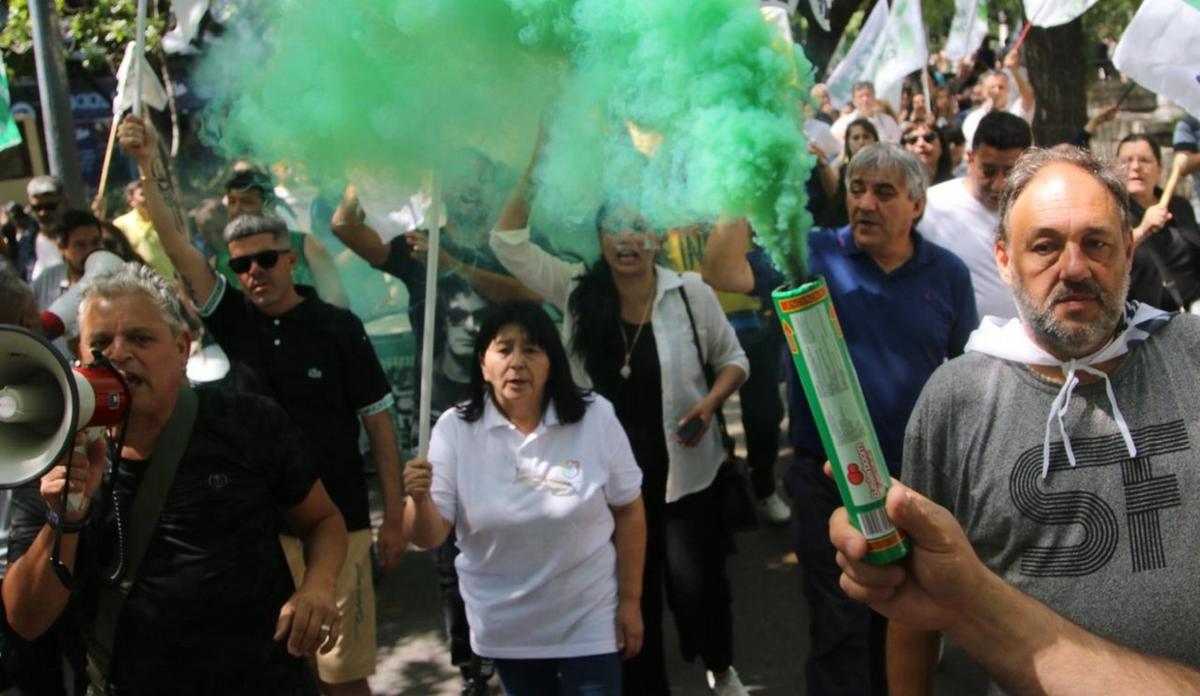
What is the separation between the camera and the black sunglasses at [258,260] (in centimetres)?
395

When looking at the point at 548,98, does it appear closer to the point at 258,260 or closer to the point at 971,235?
the point at 258,260

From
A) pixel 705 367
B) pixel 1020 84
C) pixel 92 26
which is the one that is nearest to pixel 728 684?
pixel 705 367

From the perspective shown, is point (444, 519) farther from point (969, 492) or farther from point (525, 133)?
point (969, 492)

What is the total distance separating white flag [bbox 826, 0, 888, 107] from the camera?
766 centimetres

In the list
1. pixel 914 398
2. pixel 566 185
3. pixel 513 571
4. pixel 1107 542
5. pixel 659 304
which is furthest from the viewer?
pixel 659 304

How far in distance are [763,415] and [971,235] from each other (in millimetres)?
2079

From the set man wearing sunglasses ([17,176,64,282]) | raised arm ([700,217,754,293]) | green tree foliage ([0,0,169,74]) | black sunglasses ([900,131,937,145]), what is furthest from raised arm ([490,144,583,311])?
green tree foliage ([0,0,169,74])

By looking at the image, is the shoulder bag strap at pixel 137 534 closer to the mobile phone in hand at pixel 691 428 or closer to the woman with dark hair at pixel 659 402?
the woman with dark hair at pixel 659 402

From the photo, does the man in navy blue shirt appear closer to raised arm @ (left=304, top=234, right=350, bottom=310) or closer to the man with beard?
the man with beard

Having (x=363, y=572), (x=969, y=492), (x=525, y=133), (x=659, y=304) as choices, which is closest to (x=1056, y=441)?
(x=969, y=492)

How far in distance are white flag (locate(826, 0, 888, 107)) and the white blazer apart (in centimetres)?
372

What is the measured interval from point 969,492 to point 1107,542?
0.29 m

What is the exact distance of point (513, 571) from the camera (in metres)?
3.44

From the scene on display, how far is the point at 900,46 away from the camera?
24.2 feet
